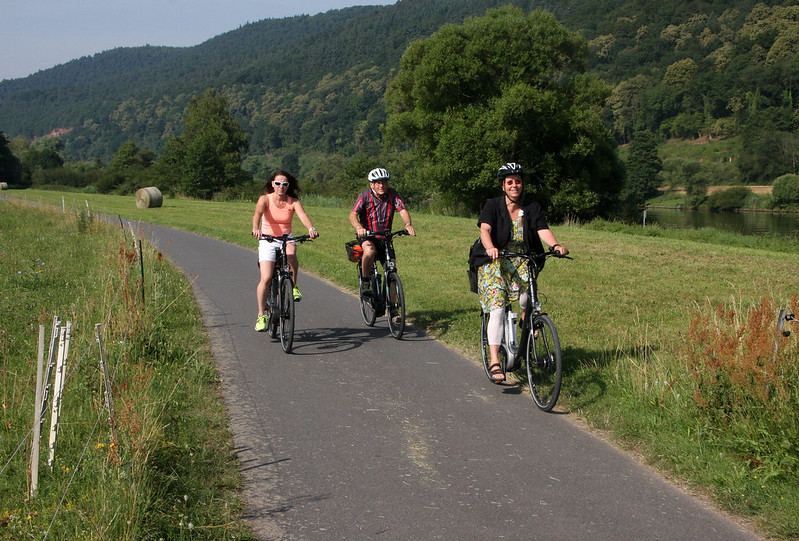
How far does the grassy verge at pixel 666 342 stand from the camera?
4785 mm

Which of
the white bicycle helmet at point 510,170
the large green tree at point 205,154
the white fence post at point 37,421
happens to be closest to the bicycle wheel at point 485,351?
the white bicycle helmet at point 510,170

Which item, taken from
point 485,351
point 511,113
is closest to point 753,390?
point 485,351

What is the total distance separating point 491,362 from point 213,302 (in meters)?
5.97

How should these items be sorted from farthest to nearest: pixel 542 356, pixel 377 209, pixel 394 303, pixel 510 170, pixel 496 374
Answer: pixel 377 209 < pixel 394 303 < pixel 496 374 < pixel 510 170 < pixel 542 356

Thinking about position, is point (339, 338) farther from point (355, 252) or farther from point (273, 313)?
point (355, 252)

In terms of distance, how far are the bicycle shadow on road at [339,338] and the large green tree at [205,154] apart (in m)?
62.8

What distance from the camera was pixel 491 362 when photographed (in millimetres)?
6789

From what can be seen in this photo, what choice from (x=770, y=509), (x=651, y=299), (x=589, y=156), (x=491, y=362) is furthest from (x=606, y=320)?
(x=589, y=156)

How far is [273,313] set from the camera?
28.0 feet

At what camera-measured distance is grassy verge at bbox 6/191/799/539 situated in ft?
15.7

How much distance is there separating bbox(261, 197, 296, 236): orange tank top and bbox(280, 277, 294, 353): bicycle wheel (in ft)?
2.47

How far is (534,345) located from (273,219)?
152 inches

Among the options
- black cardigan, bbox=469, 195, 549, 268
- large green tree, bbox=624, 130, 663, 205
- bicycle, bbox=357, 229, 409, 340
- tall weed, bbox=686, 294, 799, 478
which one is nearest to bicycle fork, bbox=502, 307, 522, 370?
black cardigan, bbox=469, 195, 549, 268

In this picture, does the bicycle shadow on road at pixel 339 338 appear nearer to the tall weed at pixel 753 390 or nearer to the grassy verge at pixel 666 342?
the grassy verge at pixel 666 342
